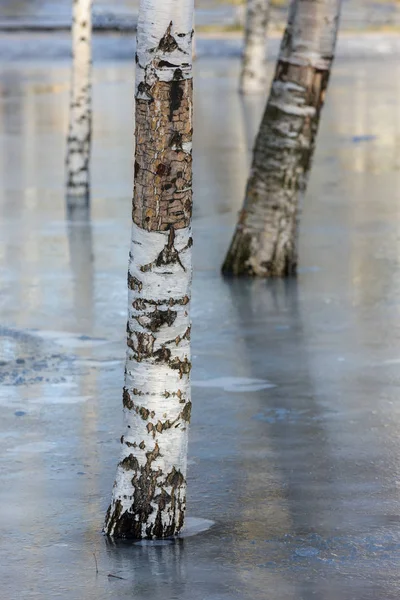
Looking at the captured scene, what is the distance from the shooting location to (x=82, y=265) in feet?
43.8

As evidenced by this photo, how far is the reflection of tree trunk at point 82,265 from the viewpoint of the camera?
11.2 meters

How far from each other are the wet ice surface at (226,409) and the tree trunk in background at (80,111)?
0.35 metres

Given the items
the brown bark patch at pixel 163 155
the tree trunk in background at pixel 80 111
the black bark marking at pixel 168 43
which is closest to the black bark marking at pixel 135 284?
the brown bark patch at pixel 163 155

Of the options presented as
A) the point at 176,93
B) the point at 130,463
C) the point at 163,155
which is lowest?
the point at 130,463

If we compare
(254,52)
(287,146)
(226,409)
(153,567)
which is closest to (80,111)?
(287,146)

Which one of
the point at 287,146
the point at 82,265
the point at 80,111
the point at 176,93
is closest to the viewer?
the point at 176,93

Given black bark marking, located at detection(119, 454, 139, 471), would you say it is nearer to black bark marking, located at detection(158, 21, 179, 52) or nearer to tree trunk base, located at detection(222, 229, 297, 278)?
black bark marking, located at detection(158, 21, 179, 52)

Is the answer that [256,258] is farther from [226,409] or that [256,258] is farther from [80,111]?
[80,111]

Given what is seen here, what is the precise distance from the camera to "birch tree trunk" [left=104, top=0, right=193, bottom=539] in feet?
19.8

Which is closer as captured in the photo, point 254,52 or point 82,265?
point 82,265

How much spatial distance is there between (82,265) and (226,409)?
509 centimetres

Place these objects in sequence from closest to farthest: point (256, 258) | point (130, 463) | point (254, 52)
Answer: point (130, 463), point (256, 258), point (254, 52)

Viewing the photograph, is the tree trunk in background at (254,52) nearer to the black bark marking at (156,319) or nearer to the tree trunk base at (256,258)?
the tree trunk base at (256,258)

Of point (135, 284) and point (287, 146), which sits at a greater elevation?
point (135, 284)
